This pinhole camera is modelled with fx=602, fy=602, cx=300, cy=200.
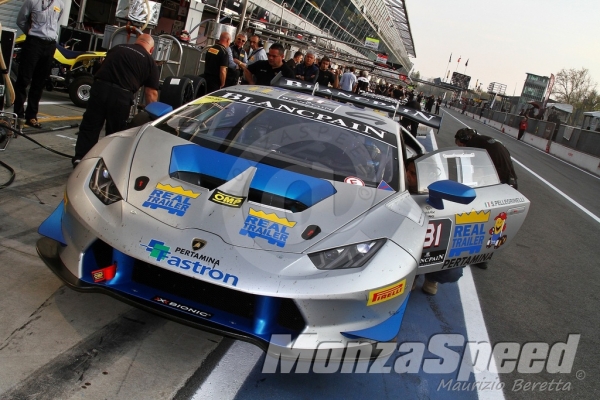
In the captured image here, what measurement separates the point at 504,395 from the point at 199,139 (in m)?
2.49

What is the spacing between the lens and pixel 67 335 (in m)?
3.10

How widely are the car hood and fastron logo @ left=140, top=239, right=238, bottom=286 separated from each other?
0.14 m

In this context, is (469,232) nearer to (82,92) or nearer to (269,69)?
(269,69)

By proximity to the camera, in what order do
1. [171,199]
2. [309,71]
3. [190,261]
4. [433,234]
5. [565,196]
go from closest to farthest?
[190,261] → [171,199] → [433,234] → [309,71] → [565,196]

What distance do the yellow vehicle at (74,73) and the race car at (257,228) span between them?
22.0 feet

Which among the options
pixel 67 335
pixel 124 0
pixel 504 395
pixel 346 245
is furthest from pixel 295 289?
pixel 124 0

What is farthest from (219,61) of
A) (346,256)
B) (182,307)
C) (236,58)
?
(182,307)

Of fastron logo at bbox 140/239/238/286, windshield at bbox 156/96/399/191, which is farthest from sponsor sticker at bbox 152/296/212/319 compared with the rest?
windshield at bbox 156/96/399/191

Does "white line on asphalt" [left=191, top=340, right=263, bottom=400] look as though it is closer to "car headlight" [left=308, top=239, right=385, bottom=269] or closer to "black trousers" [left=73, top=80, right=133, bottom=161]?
"car headlight" [left=308, top=239, right=385, bottom=269]

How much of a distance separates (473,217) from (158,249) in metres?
2.51

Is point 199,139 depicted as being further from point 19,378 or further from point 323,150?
point 19,378

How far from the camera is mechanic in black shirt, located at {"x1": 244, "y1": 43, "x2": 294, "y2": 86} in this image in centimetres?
990

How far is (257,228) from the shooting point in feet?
10.3

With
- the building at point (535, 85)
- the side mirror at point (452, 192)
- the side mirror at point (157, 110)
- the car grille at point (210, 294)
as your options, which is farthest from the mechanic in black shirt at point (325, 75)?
the building at point (535, 85)
